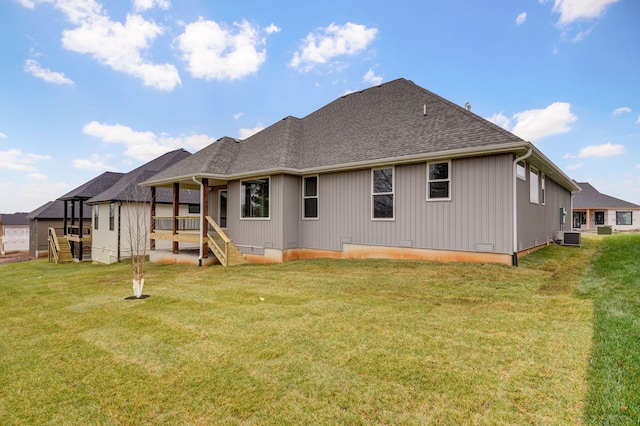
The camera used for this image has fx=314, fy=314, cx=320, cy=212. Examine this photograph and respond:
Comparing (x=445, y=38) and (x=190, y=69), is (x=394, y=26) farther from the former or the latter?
(x=190, y=69)

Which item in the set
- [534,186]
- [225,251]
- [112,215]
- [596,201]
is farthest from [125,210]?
[596,201]

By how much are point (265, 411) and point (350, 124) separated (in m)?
11.5

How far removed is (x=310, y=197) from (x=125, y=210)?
39.5ft

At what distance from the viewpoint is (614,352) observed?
10.4 ft

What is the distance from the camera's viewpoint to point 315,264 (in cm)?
1018

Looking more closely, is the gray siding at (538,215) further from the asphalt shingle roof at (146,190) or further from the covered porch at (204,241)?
the asphalt shingle roof at (146,190)

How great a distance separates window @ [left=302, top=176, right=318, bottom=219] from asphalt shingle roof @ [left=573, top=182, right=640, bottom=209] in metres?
31.6

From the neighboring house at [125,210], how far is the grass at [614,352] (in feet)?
52.0

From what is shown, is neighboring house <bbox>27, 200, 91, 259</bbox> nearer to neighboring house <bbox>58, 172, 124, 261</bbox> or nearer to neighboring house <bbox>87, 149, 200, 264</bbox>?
neighboring house <bbox>58, 172, 124, 261</bbox>

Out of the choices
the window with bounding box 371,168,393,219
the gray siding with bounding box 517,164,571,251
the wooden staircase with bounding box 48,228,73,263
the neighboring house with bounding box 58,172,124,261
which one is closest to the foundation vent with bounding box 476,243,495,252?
the gray siding with bounding box 517,164,571,251

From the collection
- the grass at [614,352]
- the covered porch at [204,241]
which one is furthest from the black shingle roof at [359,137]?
the grass at [614,352]

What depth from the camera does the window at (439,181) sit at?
884 centimetres

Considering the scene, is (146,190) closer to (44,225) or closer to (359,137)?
(359,137)

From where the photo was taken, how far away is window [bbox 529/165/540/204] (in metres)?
9.90
